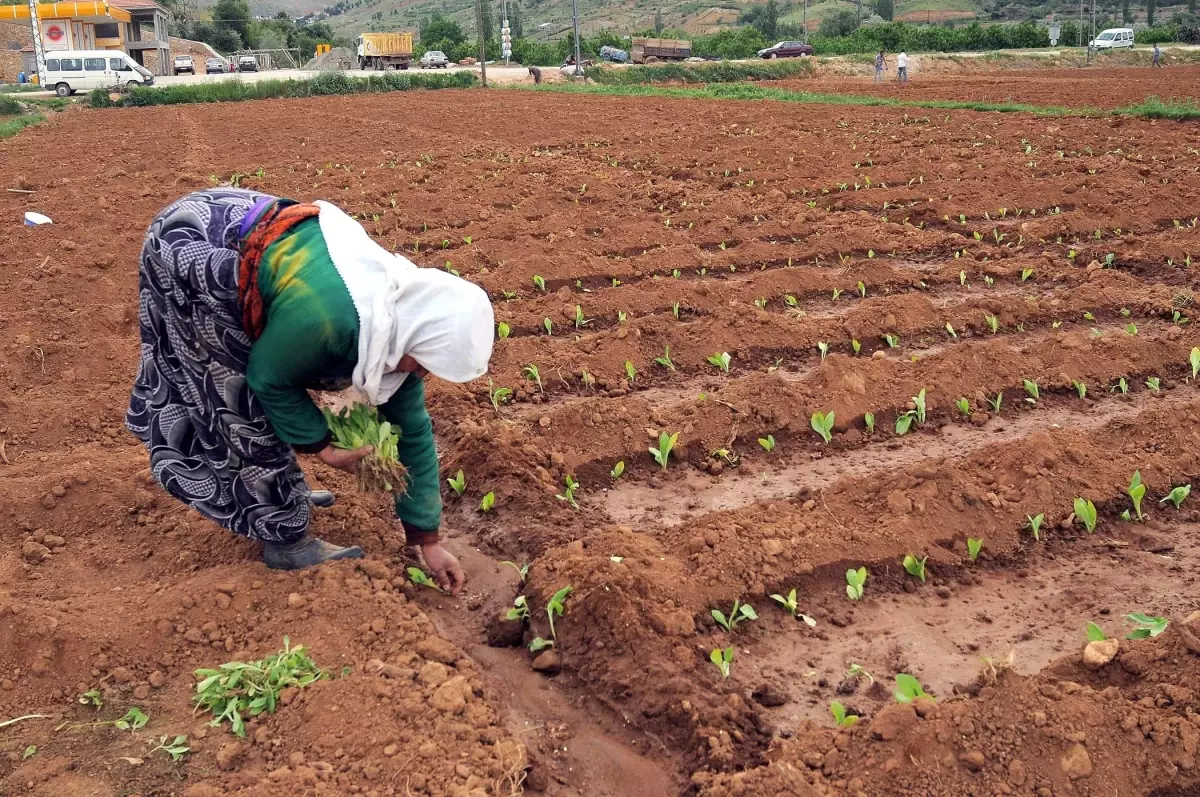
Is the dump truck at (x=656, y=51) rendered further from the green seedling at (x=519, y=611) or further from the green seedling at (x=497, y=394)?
the green seedling at (x=519, y=611)

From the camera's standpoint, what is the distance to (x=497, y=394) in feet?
17.1

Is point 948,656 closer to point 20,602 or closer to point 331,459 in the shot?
point 331,459

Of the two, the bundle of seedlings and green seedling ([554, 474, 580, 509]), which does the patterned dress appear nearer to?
the bundle of seedlings

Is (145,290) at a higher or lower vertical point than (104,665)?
higher

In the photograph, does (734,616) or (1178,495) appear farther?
(1178,495)

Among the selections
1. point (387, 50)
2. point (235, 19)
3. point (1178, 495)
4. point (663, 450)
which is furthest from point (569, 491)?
point (235, 19)

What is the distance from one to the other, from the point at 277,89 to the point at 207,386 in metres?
32.7

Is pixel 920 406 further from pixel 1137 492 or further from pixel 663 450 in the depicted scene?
pixel 663 450

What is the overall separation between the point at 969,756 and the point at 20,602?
2967 millimetres

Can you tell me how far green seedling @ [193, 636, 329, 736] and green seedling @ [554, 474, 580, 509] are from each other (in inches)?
58.7

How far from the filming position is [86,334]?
6.41 metres

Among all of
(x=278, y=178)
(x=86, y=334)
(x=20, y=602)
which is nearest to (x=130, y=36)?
(x=278, y=178)

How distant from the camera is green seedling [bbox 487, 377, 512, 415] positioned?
520 cm

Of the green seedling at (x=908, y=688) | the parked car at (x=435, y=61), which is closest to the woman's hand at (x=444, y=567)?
the green seedling at (x=908, y=688)
